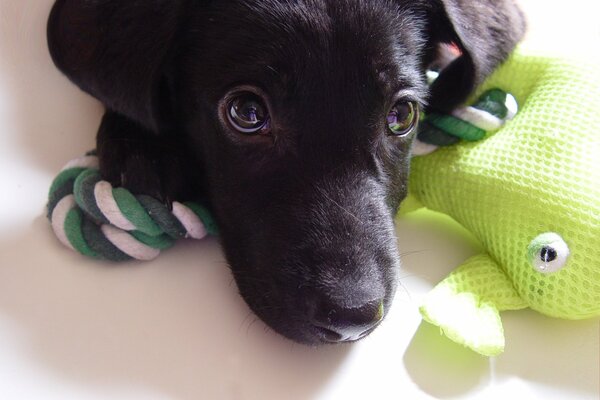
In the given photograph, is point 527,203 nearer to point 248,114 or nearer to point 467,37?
point 467,37

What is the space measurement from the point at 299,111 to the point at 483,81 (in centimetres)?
46

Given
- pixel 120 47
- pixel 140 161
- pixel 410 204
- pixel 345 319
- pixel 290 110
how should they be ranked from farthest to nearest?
pixel 410 204 < pixel 140 161 < pixel 120 47 < pixel 290 110 < pixel 345 319

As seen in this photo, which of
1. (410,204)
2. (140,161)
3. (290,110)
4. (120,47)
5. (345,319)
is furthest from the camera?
(410,204)

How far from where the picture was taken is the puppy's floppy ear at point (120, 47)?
1284mm

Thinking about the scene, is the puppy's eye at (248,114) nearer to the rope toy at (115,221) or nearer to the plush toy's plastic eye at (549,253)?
the rope toy at (115,221)

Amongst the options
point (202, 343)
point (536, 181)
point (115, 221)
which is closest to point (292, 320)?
point (202, 343)

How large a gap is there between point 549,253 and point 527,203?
4.4 inches

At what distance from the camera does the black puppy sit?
117 centimetres

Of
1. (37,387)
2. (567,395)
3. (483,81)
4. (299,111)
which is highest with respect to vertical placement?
(299,111)

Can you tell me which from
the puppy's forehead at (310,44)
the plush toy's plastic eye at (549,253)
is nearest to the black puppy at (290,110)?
the puppy's forehead at (310,44)

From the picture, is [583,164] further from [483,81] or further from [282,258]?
[282,258]

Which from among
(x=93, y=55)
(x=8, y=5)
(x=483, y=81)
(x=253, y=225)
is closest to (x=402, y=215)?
(x=483, y=81)

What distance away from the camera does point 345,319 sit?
3.58 ft

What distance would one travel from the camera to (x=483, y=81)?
1.45 metres
